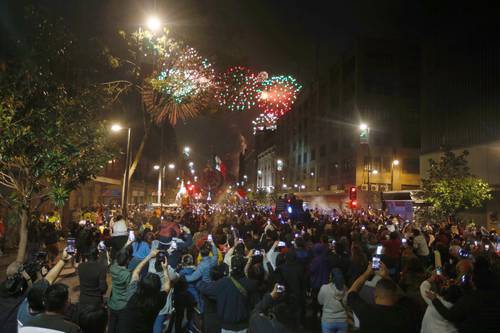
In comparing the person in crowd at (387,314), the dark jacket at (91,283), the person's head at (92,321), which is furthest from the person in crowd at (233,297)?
the person's head at (92,321)

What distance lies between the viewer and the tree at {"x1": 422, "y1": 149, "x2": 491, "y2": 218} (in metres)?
24.3

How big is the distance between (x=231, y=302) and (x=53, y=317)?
2.36 meters

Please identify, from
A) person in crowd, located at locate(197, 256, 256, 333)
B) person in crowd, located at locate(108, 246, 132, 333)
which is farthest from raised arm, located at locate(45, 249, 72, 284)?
person in crowd, located at locate(197, 256, 256, 333)

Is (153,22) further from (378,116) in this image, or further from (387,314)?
(378,116)

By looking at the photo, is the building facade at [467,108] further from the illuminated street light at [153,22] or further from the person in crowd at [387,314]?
the person in crowd at [387,314]

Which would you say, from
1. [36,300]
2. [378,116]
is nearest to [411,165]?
[378,116]

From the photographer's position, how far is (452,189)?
2462 centimetres

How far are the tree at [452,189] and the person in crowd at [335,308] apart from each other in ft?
69.6

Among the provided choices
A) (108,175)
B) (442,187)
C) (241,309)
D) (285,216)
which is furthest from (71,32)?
(108,175)

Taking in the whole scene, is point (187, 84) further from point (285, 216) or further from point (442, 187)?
point (442, 187)

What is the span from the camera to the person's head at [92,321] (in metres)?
3.35

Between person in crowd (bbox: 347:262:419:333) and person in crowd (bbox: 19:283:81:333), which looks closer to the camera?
person in crowd (bbox: 19:283:81:333)

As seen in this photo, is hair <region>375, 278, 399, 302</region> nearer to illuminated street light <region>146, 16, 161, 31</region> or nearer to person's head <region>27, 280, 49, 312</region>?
person's head <region>27, 280, 49, 312</region>

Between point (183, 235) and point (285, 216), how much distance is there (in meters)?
8.53
